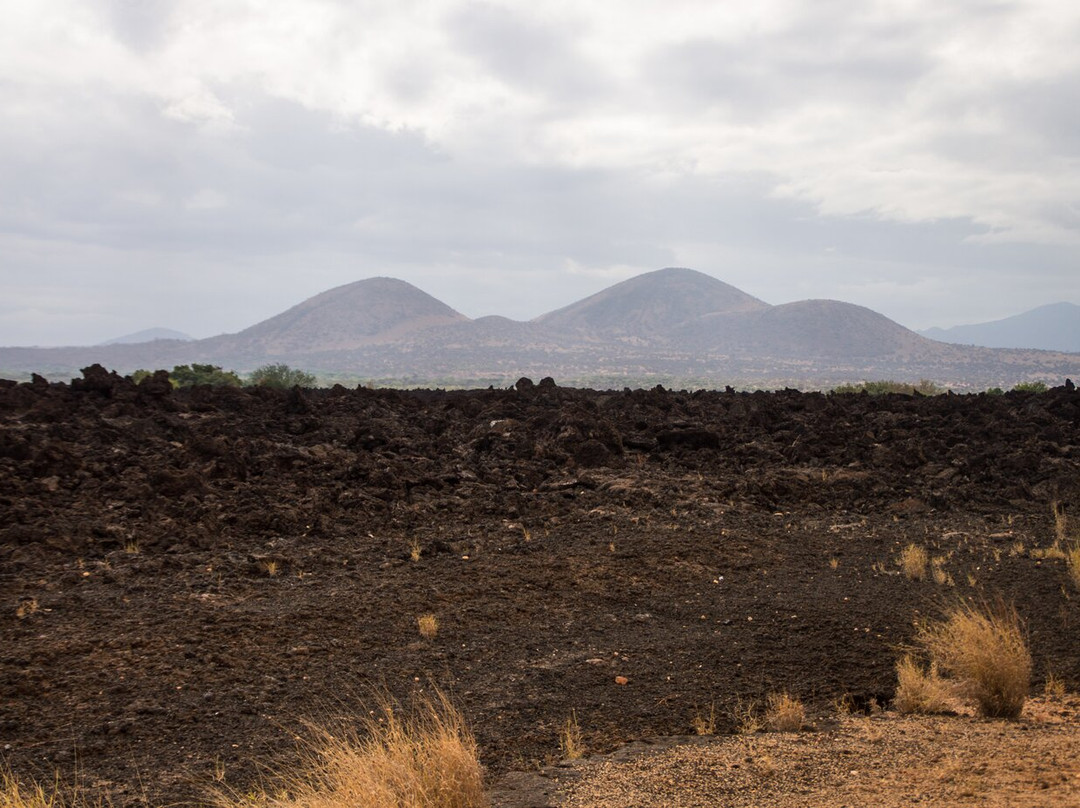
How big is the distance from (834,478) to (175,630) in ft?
42.0

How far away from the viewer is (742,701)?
24.8 ft

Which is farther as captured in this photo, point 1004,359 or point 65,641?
point 1004,359

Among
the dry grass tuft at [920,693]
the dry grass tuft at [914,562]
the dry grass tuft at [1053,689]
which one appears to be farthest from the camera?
the dry grass tuft at [914,562]

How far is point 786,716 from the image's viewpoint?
6.86 m

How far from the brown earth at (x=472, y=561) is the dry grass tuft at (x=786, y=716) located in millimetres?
363

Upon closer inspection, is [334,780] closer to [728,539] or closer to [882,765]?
[882,765]

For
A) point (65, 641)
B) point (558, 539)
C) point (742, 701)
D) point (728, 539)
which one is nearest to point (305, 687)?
point (65, 641)

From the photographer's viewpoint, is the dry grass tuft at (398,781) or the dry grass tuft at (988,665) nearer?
the dry grass tuft at (398,781)

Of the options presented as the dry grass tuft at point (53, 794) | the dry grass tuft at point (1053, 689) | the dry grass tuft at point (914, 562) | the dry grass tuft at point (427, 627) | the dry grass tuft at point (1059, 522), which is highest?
the dry grass tuft at point (1059, 522)

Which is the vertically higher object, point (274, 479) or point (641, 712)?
point (274, 479)

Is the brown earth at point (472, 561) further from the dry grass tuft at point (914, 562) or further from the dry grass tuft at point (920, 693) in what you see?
the dry grass tuft at point (920, 693)

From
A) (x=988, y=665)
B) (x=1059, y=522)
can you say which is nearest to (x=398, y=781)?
(x=988, y=665)

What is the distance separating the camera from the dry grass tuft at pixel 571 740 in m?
6.48

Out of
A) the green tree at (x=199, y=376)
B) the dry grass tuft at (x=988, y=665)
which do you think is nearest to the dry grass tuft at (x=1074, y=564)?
the dry grass tuft at (x=988, y=665)
